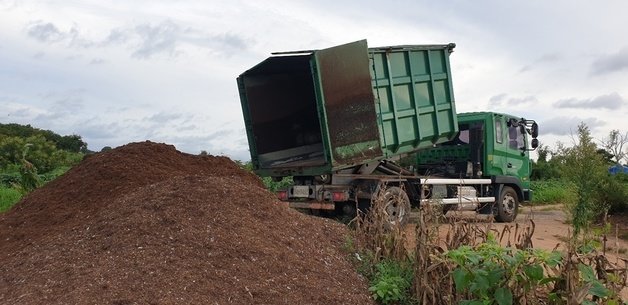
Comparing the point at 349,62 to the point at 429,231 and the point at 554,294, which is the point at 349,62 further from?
the point at 554,294

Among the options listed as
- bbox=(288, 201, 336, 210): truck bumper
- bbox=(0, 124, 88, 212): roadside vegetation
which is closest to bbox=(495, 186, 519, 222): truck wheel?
bbox=(288, 201, 336, 210): truck bumper

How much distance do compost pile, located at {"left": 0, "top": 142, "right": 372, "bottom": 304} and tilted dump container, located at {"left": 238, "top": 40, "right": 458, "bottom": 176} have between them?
270 cm

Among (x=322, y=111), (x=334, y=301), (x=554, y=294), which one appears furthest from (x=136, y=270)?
(x=322, y=111)

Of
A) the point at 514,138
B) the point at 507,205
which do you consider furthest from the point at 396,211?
the point at 514,138

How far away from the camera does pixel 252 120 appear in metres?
11.1

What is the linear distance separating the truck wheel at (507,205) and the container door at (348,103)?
4232 millimetres

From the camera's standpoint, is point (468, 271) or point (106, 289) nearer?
point (468, 271)

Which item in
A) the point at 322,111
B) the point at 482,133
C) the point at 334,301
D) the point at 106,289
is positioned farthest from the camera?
the point at 482,133

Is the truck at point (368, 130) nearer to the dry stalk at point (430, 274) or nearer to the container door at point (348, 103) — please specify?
the container door at point (348, 103)

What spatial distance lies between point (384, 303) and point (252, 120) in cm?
629

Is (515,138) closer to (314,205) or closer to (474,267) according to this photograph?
(314,205)

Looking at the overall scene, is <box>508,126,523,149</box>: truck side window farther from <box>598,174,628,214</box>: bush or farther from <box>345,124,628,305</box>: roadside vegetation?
<box>345,124,628,305</box>: roadside vegetation

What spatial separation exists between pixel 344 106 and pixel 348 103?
0.09 meters

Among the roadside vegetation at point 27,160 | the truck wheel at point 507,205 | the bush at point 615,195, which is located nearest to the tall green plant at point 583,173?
the truck wheel at point 507,205
